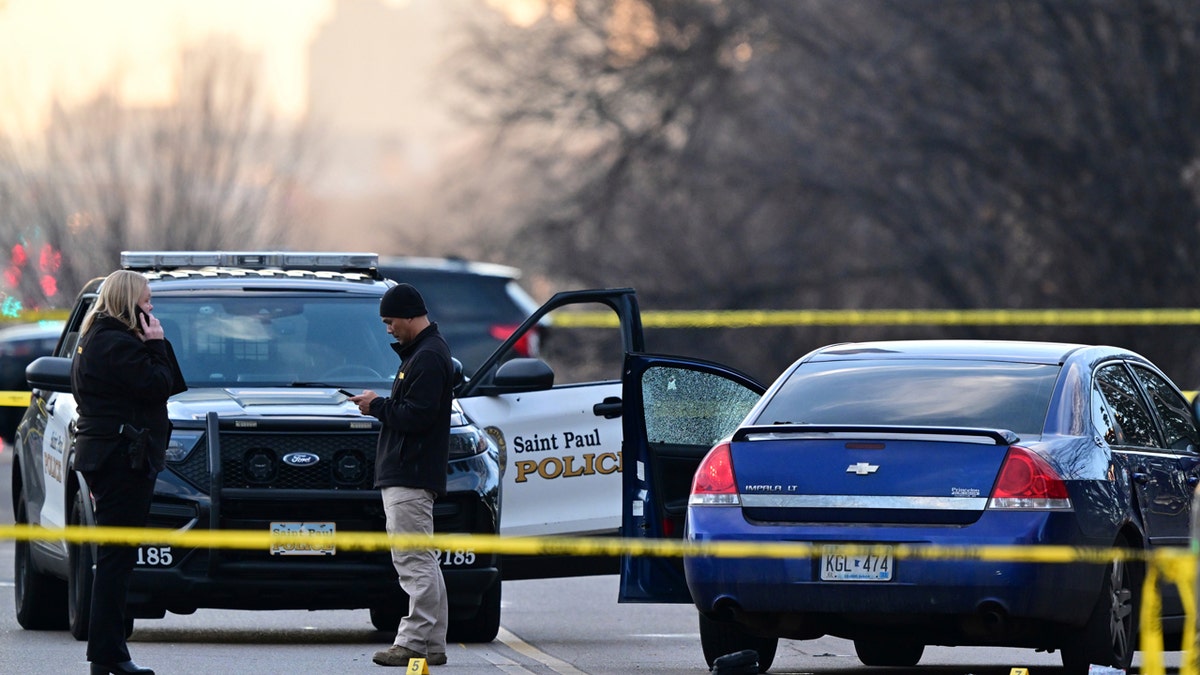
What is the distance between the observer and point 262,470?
412 inches

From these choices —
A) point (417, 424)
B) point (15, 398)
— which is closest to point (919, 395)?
point (417, 424)

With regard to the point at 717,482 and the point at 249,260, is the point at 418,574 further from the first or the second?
the point at 249,260

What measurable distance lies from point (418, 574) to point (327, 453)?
0.87 m

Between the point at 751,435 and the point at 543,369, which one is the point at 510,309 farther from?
the point at 751,435

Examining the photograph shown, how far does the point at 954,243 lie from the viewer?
30.8m

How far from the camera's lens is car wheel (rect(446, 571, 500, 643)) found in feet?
37.0

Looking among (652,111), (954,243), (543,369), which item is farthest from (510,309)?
(652,111)

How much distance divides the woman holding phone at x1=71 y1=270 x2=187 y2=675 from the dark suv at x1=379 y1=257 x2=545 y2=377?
929 centimetres

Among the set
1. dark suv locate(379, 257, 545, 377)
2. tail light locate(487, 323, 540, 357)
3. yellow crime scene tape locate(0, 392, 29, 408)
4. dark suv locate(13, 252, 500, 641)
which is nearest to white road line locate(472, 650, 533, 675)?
dark suv locate(13, 252, 500, 641)

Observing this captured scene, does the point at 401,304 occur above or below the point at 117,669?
above

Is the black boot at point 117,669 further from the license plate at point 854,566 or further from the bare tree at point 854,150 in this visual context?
the bare tree at point 854,150

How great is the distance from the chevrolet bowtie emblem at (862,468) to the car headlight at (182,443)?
316cm

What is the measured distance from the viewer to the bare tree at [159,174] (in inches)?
1690

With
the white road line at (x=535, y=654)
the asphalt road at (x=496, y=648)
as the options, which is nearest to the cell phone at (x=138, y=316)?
the asphalt road at (x=496, y=648)
